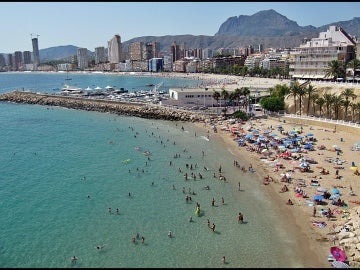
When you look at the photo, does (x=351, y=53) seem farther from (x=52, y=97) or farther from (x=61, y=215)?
(x=52, y=97)

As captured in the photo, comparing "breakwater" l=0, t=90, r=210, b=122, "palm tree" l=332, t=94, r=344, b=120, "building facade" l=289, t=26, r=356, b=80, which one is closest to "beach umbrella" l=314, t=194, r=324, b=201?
"palm tree" l=332, t=94, r=344, b=120

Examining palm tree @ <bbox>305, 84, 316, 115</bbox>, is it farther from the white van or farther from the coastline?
the white van

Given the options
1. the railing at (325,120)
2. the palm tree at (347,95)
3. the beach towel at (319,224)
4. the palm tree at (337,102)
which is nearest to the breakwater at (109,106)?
the railing at (325,120)

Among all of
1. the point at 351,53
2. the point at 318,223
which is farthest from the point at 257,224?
the point at 351,53

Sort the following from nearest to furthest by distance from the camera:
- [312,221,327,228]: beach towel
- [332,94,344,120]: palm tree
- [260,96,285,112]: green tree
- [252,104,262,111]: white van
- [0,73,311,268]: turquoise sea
→ [0,73,311,268]: turquoise sea
[312,221,327,228]: beach towel
[332,94,344,120]: palm tree
[260,96,285,112]: green tree
[252,104,262,111]: white van

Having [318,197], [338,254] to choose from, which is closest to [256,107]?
[318,197]

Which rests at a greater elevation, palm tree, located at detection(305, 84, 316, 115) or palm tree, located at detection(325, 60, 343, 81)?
palm tree, located at detection(325, 60, 343, 81)
